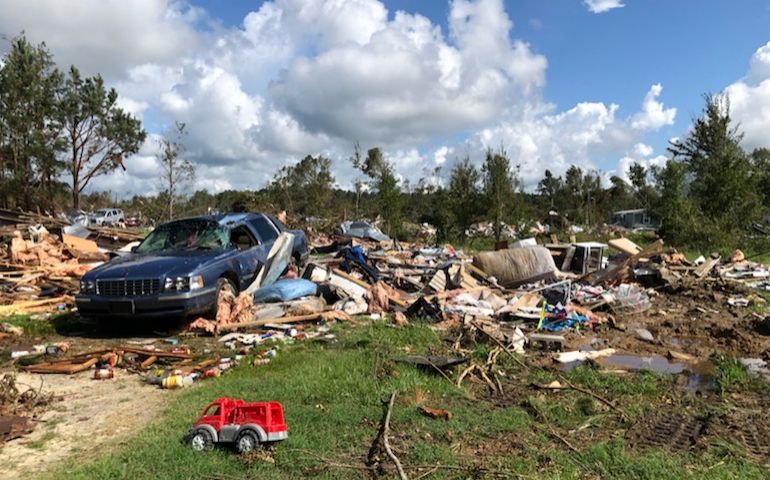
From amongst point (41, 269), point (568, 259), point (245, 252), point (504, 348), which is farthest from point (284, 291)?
point (568, 259)

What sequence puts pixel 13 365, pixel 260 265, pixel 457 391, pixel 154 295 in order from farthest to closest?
pixel 260 265, pixel 154 295, pixel 13 365, pixel 457 391

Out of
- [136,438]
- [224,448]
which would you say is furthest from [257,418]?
[136,438]

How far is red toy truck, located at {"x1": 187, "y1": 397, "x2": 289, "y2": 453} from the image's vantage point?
3.91 m

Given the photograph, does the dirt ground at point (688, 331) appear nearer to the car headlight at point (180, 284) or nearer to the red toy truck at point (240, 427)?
the red toy truck at point (240, 427)

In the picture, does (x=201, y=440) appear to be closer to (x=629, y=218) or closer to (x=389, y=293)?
(x=389, y=293)

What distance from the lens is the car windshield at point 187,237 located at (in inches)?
365

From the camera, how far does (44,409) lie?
193 inches

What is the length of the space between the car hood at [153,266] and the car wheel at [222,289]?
395 mm

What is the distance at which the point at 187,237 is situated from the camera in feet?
31.2

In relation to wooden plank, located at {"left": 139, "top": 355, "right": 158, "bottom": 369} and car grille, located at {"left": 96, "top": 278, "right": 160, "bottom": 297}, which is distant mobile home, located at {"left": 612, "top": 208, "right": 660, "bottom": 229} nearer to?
car grille, located at {"left": 96, "top": 278, "right": 160, "bottom": 297}

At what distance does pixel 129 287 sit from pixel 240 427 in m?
4.69

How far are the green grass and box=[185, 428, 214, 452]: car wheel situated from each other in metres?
0.05

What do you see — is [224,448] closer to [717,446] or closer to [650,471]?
[650,471]

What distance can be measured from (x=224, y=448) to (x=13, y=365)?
4.06 meters
